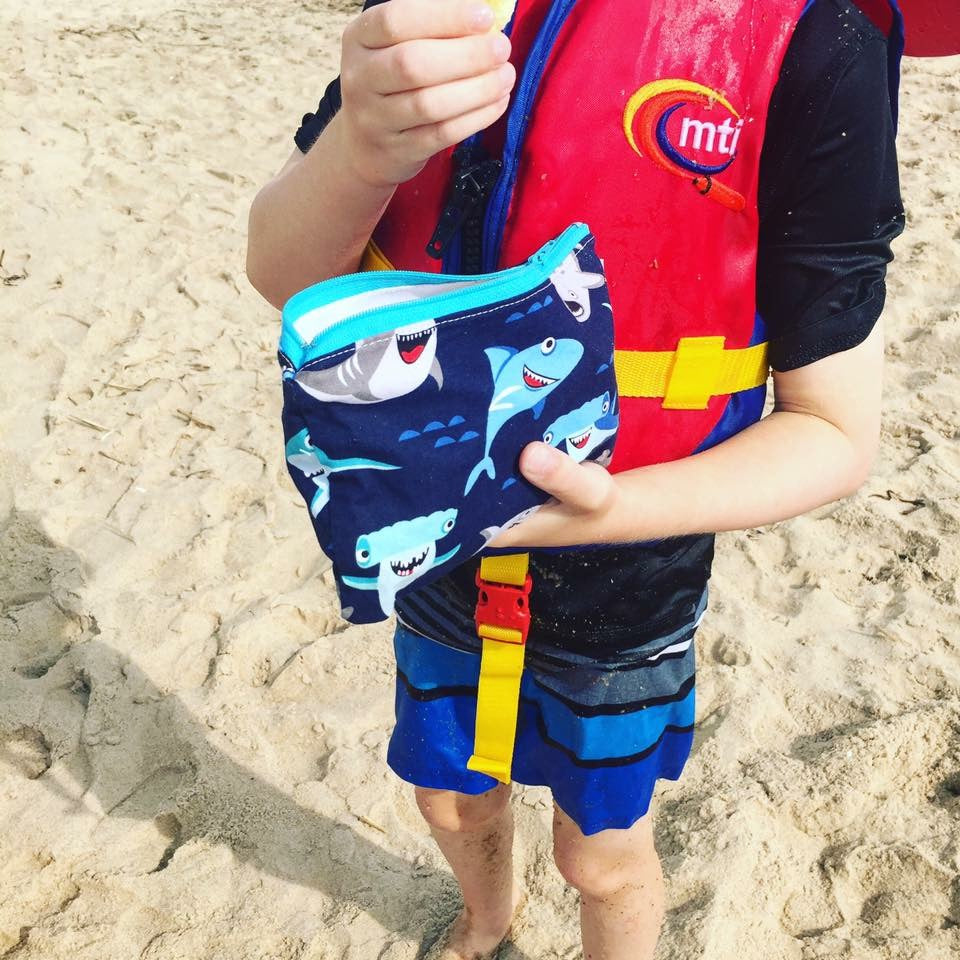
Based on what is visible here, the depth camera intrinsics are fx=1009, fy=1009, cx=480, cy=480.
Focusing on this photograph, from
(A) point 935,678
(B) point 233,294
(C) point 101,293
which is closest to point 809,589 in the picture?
(A) point 935,678

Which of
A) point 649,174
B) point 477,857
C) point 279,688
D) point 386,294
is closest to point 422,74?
point 386,294

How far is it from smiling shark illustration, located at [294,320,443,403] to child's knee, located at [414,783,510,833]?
923mm

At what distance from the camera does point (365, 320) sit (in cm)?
95

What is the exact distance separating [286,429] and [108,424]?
280 centimetres

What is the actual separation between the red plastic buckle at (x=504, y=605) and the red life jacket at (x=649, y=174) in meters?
0.27

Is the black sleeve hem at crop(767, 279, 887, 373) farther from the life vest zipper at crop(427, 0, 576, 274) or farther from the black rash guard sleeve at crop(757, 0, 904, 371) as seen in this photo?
the life vest zipper at crop(427, 0, 576, 274)

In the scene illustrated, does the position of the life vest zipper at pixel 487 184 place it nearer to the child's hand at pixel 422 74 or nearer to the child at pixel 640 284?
the child at pixel 640 284

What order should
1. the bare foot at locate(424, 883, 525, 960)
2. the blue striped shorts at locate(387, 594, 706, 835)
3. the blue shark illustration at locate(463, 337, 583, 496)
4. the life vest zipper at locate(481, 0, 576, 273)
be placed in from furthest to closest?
the bare foot at locate(424, 883, 525, 960), the blue striped shorts at locate(387, 594, 706, 835), the life vest zipper at locate(481, 0, 576, 273), the blue shark illustration at locate(463, 337, 583, 496)

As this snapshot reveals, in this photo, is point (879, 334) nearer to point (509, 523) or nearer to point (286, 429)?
point (509, 523)

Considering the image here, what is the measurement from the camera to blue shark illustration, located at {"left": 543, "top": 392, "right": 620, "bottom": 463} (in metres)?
1.06

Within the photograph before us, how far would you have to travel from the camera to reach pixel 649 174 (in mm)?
1113

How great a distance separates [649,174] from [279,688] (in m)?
1.89

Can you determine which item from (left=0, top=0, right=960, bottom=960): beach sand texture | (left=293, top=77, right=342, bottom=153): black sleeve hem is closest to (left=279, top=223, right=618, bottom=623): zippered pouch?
(left=293, top=77, right=342, bottom=153): black sleeve hem

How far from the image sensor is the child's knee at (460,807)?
5.53 feet
